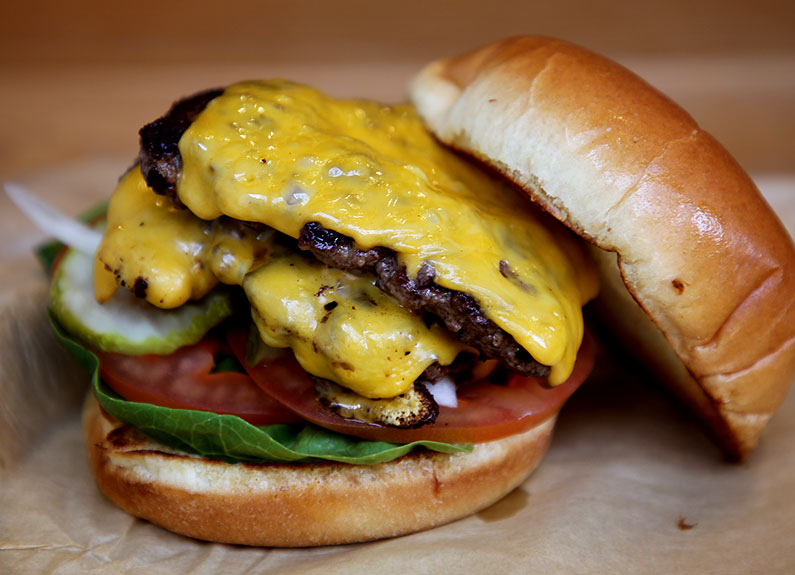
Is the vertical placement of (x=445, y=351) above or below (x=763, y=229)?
below

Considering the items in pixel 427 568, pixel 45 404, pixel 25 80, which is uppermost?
pixel 427 568

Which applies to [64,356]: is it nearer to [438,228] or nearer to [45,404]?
[45,404]

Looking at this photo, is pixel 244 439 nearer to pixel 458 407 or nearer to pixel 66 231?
pixel 458 407

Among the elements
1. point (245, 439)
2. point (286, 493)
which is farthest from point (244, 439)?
point (286, 493)

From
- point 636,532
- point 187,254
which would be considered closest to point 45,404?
point 187,254

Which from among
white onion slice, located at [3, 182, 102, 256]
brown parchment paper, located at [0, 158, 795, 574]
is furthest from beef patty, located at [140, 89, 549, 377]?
white onion slice, located at [3, 182, 102, 256]

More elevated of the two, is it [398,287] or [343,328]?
[398,287]

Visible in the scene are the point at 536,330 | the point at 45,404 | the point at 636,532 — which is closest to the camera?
the point at 536,330

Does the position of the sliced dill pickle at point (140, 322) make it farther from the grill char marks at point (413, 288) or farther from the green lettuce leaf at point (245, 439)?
the grill char marks at point (413, 288)
